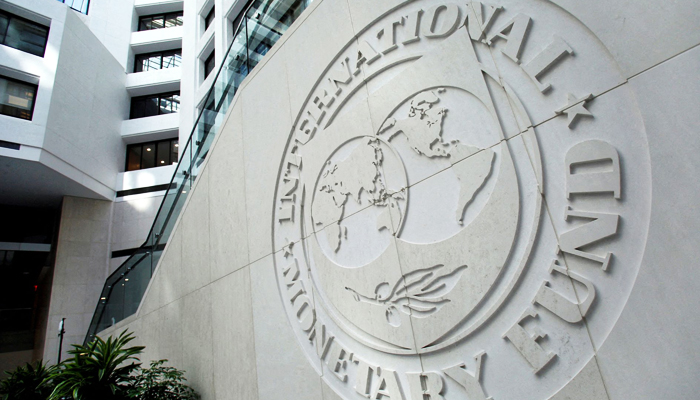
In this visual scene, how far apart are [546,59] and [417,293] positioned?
1.68m

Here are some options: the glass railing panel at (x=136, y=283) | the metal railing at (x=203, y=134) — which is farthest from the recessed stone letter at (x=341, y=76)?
the glass railing panel at (x=136, y=283)

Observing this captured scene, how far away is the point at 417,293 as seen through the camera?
2.62m

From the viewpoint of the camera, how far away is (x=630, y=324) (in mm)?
1705

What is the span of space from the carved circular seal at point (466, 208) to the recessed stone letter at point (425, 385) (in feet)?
0.04

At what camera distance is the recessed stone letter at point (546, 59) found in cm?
206

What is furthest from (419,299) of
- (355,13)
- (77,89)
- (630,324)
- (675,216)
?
(77,89)

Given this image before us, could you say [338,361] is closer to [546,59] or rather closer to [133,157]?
[546,59]

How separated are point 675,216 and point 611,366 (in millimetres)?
750

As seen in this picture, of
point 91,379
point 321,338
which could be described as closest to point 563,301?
point 321,338

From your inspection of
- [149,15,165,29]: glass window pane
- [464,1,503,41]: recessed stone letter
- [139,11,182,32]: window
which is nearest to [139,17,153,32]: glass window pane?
[139,11,182,32]: window

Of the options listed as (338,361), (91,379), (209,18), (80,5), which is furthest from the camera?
(80,5)

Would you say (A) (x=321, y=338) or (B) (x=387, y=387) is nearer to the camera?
(B) (x=387, y=387)

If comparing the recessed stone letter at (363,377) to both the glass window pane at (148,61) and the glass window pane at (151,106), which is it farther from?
the glass window pane at (148,61)

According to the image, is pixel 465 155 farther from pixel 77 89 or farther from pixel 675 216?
pixel 77 89
